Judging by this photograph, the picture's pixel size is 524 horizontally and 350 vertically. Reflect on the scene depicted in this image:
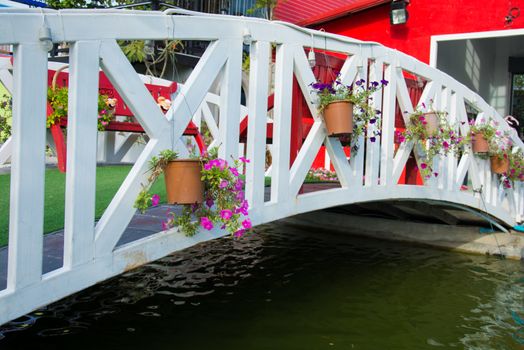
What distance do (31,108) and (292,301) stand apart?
12.7 feet

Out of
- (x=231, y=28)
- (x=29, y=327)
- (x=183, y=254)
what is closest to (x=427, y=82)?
(x=231, y=28)

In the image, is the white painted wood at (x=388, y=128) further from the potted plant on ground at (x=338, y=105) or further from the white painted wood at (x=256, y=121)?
the white painted wood at (x=256, y=121)

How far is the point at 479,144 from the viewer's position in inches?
270

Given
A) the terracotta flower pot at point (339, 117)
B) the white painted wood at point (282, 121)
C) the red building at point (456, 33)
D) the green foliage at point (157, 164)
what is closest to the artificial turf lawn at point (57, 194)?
the green foliage at point (157, 164)

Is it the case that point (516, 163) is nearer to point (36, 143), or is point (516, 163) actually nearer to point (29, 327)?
point (29, 327)

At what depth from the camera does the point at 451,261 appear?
7719mm

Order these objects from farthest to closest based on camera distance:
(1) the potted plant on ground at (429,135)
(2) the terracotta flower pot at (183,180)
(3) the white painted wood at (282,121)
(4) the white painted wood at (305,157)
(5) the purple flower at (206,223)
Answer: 1. (1) the potted plant on ground at (429,135)
2. (4) the white painted wood at (305,157)
3. (3) the white painted wood at (282,121)
4. (5) the purple flower at (206,223)
5. (2) the terracotta flower pot at (183,180)

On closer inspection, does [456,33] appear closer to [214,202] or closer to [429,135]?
[429,135]

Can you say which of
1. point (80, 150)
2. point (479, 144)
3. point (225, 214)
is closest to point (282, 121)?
point (225, 214)

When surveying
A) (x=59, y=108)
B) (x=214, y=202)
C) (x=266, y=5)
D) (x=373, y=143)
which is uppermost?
(x=266, y=5)

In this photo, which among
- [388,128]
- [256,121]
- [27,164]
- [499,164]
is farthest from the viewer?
[499,164]

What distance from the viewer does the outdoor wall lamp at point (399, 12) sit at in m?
10.4

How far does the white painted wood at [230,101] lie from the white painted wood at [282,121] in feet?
1.59

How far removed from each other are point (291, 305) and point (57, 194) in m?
2.50
